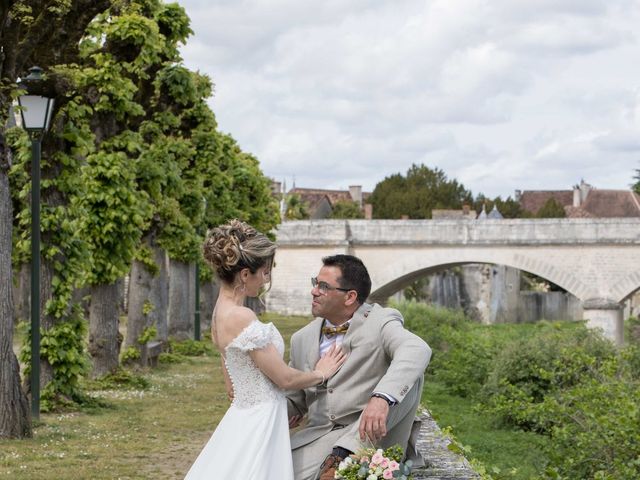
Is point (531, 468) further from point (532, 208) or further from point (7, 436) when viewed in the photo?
point (532, 208)

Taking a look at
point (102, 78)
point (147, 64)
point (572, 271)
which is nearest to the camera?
point (102, 78)

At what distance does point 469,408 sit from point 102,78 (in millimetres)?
8411

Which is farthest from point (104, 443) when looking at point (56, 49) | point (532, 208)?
point (532, 208)

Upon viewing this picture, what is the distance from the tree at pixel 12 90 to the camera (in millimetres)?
9227

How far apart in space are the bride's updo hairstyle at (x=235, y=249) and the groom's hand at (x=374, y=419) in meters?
0.78

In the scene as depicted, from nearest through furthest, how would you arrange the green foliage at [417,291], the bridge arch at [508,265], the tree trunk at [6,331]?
the tree trunk at [6,331], the bridge arch at [508,265], the green foliage at [417,291]

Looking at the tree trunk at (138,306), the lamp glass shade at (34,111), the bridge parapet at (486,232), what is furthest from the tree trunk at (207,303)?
the lamp glass shade at (34,111)

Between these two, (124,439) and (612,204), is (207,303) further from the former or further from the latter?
(612,204)

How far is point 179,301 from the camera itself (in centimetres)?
2361

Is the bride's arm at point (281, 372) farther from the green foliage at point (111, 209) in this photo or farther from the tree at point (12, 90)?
the green foliage at point (111, 209)

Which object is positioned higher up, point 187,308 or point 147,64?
point 147,64

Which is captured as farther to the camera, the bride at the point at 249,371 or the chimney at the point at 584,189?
the chimney at the point at 584,189

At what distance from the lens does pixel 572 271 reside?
37.5 m

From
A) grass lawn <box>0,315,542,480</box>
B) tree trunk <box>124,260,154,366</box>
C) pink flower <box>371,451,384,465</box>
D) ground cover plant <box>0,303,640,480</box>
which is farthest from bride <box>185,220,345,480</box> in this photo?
tree trunk <box>124,260,154,366</box>
